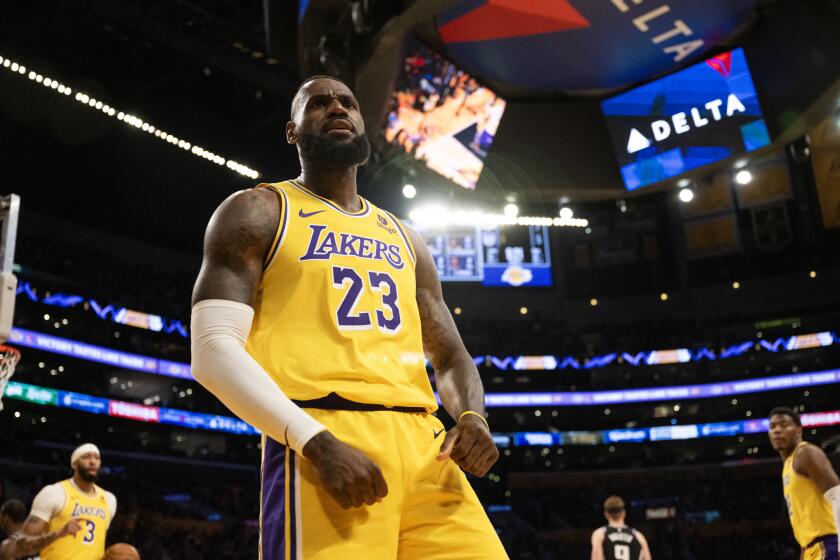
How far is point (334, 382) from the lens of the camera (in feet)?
8.31

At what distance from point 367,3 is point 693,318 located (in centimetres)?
2675

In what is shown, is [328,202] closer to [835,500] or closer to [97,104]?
[835,500]

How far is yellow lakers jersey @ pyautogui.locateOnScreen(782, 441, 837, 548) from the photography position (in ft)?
20.3

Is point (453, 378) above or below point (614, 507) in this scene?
below

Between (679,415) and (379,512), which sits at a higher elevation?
(679,415)

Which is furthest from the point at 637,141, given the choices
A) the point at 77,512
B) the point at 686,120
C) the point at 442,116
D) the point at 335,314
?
the point at 335,314

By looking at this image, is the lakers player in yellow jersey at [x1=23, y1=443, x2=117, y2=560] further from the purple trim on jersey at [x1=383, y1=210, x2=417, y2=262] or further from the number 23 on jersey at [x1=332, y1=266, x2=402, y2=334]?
the number 23 on jersey at [x1=332, y1=266, x2=402, y2=334]

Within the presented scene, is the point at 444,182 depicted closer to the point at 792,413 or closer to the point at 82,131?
the point at 792,413

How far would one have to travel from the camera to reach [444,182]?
17594 mm

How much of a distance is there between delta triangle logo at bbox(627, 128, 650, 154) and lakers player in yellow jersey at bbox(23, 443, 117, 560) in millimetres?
11730

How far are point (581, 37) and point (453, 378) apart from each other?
12.0 metres

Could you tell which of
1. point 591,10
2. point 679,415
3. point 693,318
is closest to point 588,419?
point 679,415

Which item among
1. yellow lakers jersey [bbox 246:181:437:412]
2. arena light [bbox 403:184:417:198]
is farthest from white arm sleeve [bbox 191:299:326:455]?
arena light [bbox 403:184:417:198]

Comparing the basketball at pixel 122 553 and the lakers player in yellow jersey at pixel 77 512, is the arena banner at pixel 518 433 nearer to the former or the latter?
the lakers player in yellow jersey at pixel 77 512
